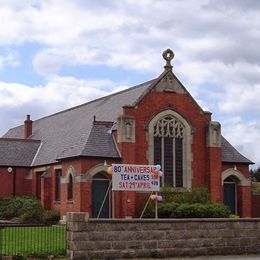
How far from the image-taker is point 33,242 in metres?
23.7

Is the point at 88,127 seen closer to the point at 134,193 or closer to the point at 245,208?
the point at 134,193

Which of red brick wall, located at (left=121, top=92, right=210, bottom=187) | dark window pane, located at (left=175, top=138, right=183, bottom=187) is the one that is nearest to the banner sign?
red brick wall, located at (left=121, top=92, right=210, bottom=187)

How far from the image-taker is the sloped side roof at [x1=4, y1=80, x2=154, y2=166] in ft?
132

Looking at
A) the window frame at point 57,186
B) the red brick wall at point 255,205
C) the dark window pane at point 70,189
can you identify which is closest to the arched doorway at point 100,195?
the dark window pane at point 70,189

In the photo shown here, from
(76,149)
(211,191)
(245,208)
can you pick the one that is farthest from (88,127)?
(245,208)

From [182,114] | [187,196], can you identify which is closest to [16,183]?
[182,114]

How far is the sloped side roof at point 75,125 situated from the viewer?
40.2 m

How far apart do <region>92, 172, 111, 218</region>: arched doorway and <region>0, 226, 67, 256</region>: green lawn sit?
29.1ft

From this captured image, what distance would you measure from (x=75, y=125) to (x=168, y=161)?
31.3 feet

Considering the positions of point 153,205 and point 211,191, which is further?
point 211,191

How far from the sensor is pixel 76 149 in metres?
37.7

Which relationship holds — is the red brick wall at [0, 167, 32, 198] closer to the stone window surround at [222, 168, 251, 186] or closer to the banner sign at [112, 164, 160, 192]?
the stone window surround at [222, 168, 251, 186]

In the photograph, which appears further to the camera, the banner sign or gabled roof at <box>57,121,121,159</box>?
gabled roof at <box>57,121,121,159</box>

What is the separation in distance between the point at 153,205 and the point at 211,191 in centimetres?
524
